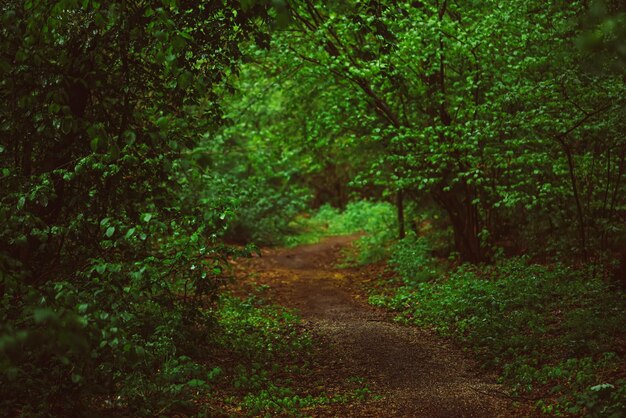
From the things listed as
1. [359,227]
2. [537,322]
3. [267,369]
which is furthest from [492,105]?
[359,227]

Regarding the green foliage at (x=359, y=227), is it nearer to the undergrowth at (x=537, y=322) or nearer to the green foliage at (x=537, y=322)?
the undergrowth at (x=537, y=322)

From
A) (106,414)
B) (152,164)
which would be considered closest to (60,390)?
(106,414)

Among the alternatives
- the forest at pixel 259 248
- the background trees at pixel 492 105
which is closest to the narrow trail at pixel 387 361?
the forest at pixel 259 248

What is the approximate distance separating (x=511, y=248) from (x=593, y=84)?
5.21m

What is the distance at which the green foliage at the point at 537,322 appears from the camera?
612cm

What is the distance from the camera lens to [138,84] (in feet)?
21.2

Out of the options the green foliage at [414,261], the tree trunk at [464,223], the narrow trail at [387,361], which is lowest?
the narrow trail at [387,361]

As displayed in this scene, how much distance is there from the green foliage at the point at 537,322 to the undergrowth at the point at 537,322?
0.04 feet

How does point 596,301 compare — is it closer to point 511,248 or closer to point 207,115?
point 511,248

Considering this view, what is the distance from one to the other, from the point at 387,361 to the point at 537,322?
7.91ft

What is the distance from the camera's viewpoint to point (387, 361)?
7945mm

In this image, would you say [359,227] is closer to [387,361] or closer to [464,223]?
[464,223]

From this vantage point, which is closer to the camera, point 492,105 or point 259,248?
point 259,248

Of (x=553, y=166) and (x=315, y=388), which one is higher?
(x=553, y=166)
